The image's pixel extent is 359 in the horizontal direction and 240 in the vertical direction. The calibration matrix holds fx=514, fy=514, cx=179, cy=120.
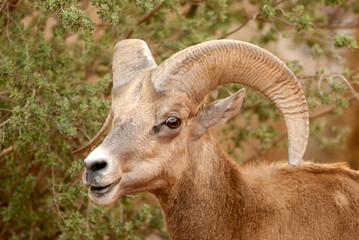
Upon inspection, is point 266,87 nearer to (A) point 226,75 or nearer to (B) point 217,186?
(A) point 226,75

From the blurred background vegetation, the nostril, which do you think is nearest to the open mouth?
the nostril

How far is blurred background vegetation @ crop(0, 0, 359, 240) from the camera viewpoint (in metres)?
5.96

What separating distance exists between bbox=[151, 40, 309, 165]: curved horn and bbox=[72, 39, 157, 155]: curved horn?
18.5 inches

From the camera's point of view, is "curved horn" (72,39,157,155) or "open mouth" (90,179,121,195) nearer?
"open mouth" (90,179,121,195)

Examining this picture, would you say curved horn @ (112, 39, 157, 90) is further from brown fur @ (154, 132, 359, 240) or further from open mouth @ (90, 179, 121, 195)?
open mouth @ (90, 179, 121, 195)

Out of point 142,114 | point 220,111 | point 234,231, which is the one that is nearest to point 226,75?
point 220,111

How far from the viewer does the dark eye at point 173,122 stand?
4902 millimetres

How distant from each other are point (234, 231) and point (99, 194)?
1502 mm

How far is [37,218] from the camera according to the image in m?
7.60

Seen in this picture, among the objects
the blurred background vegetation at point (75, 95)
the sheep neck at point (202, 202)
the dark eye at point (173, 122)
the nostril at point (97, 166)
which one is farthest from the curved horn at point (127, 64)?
the nostril at point (97, 166)

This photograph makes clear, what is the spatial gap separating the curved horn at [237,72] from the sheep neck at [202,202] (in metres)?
0.69

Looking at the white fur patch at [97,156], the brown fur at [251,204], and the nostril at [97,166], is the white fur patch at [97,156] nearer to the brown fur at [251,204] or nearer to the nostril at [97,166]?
the nostril at [97,166]

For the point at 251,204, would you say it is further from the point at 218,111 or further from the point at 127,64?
the point at 127,64

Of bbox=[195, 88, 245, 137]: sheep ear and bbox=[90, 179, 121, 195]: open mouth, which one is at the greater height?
bbox=[90, 179, 121, 195]: open mouth
